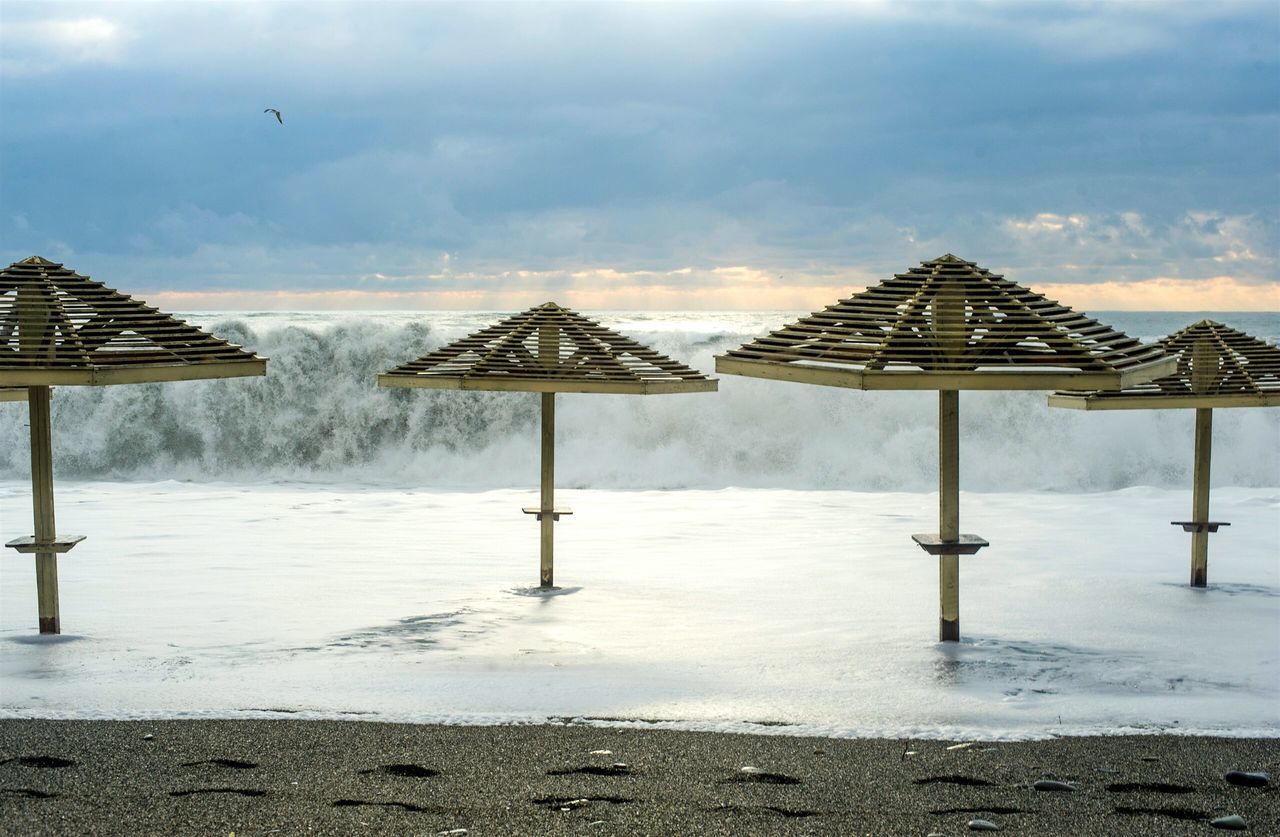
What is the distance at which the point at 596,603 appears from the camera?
27.7ft

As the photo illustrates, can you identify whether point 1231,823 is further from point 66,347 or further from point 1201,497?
point 66,347

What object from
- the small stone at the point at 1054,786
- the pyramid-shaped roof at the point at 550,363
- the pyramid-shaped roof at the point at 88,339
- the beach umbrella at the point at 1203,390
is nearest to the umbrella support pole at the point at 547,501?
the pyramid-shaped roof at the point at 550,363

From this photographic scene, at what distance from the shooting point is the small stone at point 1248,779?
5.07 meters

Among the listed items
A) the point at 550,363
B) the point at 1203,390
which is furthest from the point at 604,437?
the point at 1203,390

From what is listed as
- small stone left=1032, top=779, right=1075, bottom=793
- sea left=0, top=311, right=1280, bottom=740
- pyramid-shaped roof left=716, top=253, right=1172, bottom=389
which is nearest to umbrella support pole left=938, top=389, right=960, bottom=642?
sea left=0, top=311, right=1280, bottom=740

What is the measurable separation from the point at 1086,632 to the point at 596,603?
316 cm

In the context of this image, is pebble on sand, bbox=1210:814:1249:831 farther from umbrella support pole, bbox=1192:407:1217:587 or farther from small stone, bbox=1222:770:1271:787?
umbrella support pole, bbox=1192:407:1217:587

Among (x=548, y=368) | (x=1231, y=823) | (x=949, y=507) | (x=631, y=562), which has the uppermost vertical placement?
(x=548, y=368)

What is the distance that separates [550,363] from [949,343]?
9.07 feet

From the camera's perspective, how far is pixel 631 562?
33.1 feet

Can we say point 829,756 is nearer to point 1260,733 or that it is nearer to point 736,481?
point 1260,733

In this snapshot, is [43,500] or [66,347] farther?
[43,500]

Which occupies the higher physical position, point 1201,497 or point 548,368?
point 548,368

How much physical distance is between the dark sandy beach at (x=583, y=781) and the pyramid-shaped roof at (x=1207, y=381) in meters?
3.59
